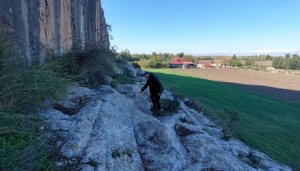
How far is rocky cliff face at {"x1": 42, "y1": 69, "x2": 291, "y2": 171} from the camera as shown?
5762 mm

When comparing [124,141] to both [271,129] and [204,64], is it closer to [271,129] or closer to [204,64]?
[271,129]

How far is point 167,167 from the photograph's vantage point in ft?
21.0

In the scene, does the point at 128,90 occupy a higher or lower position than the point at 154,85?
lower

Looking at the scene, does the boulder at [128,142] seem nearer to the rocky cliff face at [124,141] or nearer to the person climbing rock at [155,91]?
the rocky cliff face at [124,141]

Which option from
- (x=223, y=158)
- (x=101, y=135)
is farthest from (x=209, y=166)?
(x=101, y=135)

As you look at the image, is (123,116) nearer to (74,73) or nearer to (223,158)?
(223,158)

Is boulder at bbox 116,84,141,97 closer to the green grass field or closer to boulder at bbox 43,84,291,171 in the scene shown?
boulder at bbox 43,84,291,171

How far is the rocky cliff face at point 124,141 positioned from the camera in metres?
5.76

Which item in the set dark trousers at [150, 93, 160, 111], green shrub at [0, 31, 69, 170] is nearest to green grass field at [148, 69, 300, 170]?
dark trousers at [150, 93, 160, 111]

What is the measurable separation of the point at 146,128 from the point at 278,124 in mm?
13119

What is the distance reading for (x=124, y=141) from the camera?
659 cm

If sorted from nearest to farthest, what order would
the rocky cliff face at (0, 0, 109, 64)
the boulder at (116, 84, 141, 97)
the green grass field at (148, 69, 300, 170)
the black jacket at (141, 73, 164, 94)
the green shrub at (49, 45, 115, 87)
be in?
the rocky cliff face at (0, 0, 109, 64) < the black jacket at (141, 73, 164, 94) < the green shrub at (49, 45, 115, 87) < the boulder at (116, 84, 141, 97) < the green grass field at (148, 69, 300, 170)

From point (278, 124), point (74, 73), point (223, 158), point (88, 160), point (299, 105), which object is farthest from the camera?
point (299, 105)

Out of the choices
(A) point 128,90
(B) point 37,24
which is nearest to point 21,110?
(B) point 37,24
